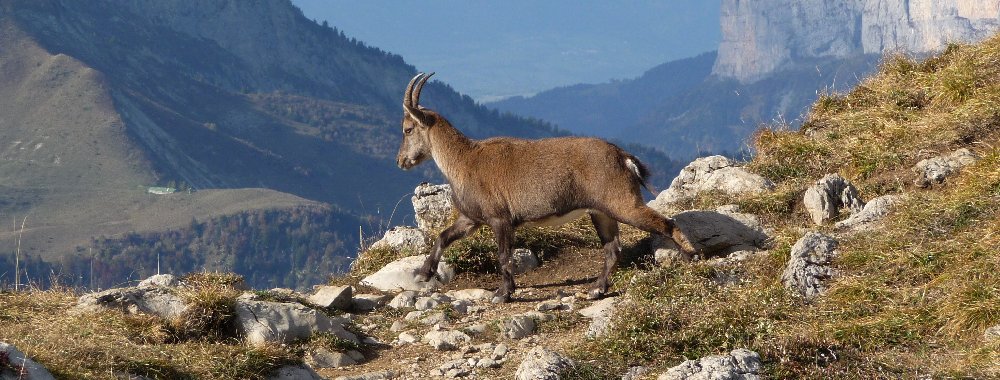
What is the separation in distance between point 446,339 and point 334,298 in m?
2.28

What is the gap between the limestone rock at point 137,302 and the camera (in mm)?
11408

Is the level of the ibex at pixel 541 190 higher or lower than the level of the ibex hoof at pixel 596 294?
higher

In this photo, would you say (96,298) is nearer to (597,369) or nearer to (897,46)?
(597,369)

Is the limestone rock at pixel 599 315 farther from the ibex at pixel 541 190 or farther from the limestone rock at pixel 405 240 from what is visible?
the limestone rock at pixel 405 240

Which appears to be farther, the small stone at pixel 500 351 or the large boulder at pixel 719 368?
the small stone at pixel 500 351

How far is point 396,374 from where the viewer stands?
10.9 metres

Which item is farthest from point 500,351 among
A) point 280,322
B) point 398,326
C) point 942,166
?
point 942,166

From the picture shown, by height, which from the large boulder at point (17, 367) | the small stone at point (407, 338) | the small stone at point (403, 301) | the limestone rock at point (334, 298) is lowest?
the small stone at point (403, 301)

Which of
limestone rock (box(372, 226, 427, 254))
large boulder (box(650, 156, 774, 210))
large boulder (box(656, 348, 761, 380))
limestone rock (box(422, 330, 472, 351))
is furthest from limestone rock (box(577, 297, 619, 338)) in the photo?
large boulder (box(650, 156, 774, 210))

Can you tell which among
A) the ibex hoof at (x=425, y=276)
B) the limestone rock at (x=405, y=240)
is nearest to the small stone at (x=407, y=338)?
the ibex hoof at (x=425, y=276)

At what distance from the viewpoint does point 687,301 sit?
11133mm

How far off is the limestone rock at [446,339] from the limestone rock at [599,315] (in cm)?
123

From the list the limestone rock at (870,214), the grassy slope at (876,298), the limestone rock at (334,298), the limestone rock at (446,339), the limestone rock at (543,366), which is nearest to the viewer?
the limestone rock at (543,366)

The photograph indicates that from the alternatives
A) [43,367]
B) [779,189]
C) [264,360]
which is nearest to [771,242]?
[779,189]
